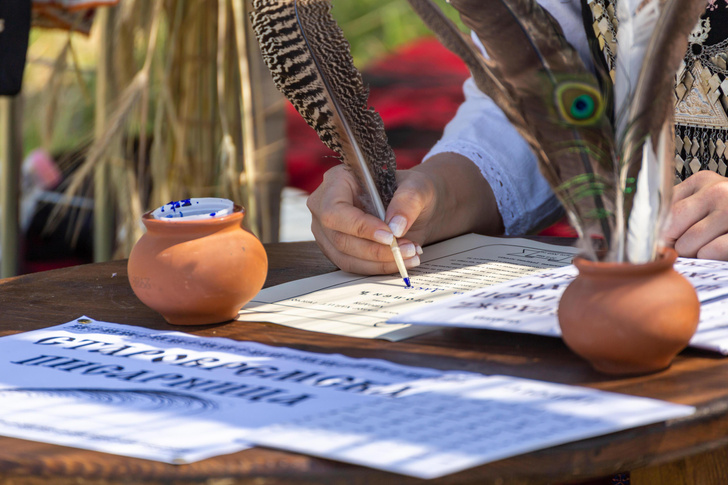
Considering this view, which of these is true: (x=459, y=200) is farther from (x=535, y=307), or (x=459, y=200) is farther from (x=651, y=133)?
(x=651, y=133)

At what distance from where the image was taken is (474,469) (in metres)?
0.42

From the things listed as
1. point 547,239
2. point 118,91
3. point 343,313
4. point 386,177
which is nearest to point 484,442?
point 343,313

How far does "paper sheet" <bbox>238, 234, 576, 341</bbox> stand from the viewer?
72cm

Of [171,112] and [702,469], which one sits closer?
[702,469]

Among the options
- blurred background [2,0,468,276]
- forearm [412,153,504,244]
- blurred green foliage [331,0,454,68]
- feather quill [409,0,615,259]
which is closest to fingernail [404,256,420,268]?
forearm [412,153,504,244]

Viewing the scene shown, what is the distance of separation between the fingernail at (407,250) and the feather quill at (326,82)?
0.04 metres

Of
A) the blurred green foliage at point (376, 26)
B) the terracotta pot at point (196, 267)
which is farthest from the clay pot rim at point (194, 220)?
the blurred green foliage at point (376, 26)

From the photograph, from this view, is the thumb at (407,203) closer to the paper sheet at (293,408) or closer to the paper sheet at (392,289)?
the paper sheet at (392,289)

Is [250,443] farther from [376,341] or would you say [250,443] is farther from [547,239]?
[547,239]

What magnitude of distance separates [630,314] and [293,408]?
22 centimetres

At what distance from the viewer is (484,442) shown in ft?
1.41

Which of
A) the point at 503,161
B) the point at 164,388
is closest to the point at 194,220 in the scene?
the point at 164,388

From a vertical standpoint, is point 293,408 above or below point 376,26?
below

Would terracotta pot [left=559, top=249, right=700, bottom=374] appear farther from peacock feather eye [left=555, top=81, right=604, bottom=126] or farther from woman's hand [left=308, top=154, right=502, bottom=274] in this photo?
woman's hand [left=308, top=154, right=502, bottom=274]
